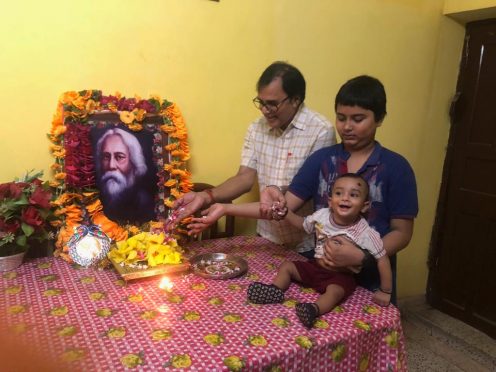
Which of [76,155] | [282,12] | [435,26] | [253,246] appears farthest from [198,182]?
[435,26]

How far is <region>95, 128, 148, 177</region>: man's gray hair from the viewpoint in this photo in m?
1.69

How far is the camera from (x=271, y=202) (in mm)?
1585

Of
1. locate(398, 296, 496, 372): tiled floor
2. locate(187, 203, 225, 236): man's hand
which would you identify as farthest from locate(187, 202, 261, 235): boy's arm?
locate(398, 296, 496, 372): tiled floor

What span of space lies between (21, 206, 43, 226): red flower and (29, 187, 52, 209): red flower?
2cm

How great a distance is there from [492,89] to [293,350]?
2311mm

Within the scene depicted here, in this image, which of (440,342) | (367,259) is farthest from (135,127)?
(440,342)

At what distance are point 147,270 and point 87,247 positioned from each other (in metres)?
0.26

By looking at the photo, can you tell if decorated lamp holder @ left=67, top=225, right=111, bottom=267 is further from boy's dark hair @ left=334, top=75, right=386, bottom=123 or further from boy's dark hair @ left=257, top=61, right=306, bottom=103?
boy's dark hair @ left=334, top=75, right=386, bottom=123

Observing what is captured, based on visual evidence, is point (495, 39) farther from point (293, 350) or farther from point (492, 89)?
point (293, 350)

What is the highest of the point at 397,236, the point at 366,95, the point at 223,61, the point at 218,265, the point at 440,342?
the point at 223,61

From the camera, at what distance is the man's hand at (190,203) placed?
5.62ft

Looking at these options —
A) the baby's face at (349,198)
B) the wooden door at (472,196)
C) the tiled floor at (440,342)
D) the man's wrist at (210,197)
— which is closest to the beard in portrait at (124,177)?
the man's wrist at (210,197)

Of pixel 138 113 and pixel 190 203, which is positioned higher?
pixel 138 113

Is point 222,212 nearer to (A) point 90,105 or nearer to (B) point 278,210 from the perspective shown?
(B) point 278,210
